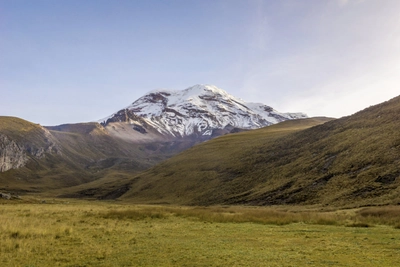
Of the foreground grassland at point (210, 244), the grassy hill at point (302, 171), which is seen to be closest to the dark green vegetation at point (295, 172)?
the grassy hill at point (302, 171)

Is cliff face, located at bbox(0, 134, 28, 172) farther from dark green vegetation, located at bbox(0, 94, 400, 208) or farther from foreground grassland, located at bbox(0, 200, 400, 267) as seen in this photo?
foreground grassland, located at bbox(0, 200, 400, 267)

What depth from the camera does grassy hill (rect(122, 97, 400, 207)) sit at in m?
48.2

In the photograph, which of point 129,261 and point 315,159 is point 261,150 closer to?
point 315,159

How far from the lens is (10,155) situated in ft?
541

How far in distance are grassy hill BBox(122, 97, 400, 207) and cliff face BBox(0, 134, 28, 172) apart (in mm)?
87045

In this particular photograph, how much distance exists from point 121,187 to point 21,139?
103677 mm

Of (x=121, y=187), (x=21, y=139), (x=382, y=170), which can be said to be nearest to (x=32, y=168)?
(x=21, y=139)

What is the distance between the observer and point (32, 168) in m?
174

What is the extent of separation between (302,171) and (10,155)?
156 m

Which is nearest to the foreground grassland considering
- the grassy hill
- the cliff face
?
the grassy hill

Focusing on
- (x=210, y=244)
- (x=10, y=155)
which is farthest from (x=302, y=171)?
(x=10, y=155)

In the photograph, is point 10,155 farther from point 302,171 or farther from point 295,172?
point 302,171

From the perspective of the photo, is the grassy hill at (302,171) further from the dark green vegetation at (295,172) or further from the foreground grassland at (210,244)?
the foreground grassland at (210,244)

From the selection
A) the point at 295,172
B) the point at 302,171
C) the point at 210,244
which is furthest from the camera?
the point at 295,172
